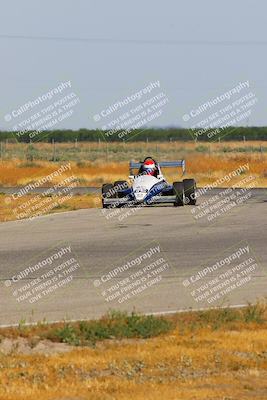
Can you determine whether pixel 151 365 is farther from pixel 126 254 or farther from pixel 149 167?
pixel 149 167

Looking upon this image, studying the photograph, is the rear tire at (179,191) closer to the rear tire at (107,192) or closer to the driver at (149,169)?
the driver at (149,169)

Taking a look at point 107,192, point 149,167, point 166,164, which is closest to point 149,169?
point 149,167

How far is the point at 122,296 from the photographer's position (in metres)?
16.1

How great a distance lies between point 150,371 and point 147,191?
2300 cm

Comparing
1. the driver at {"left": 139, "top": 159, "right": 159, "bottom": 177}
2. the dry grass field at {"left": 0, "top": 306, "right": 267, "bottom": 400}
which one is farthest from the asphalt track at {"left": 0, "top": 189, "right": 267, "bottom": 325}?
the dry grass field at {"left": 0, "top": 306, "right": 267, "bottom": 400}

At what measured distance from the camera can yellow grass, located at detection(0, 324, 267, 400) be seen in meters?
9.84

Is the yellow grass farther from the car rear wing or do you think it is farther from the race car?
the car rear wing

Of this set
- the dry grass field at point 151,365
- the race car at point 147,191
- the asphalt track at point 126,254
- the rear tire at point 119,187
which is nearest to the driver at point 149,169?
the race car at point 147,191

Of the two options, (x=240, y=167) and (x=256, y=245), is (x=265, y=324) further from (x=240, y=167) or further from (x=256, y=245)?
(x=240, y=167)

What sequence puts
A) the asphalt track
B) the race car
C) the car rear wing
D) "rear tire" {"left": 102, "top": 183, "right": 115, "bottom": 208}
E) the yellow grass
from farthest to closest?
A: the car rear wing → "rear tire" {"left": 102, "top": 183, "right": 115, "bottom": 208} → the race car → the asphalt track → the yellow grass

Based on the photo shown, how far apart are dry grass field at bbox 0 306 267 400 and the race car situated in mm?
20092

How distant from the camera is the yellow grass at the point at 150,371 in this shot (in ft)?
32.3

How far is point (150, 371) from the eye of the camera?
1077cm

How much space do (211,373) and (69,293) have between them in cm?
583
